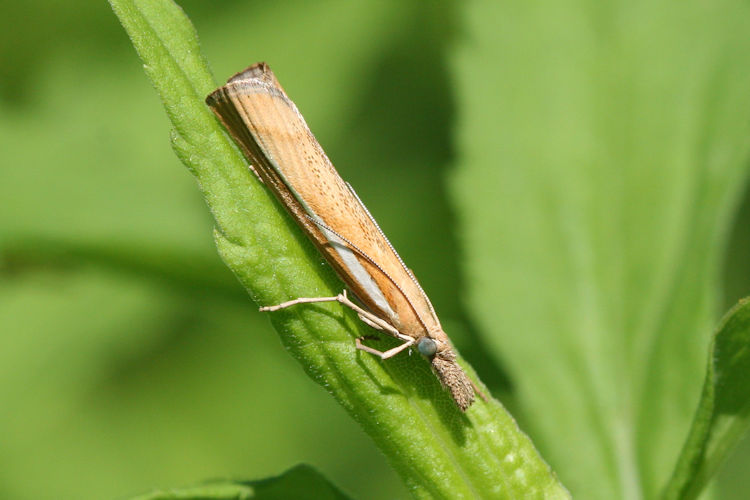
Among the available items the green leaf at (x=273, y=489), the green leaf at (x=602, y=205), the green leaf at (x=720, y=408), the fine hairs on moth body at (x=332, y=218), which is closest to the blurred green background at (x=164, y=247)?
the green leaf at (x=602, y=205)

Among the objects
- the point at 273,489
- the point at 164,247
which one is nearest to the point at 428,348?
the point at 273,489

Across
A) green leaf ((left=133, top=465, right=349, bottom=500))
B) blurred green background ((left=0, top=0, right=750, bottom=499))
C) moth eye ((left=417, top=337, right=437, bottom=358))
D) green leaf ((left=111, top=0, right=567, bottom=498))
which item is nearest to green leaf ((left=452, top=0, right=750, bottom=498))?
blurred green background ((left=0, top=0, right=750, bottom=499))

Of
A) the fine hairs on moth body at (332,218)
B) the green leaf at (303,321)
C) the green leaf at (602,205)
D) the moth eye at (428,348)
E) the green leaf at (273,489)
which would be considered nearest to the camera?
the green leaf at (273,489)

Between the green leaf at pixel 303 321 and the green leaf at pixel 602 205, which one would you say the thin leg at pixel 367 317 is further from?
the green leaf at pixel 602 205

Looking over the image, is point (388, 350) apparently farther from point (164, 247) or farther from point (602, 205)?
point (164, 247)

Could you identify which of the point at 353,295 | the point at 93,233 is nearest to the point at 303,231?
the point at 353,295

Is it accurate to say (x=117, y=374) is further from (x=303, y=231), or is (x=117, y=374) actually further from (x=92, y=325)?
(x=303, y=231)
